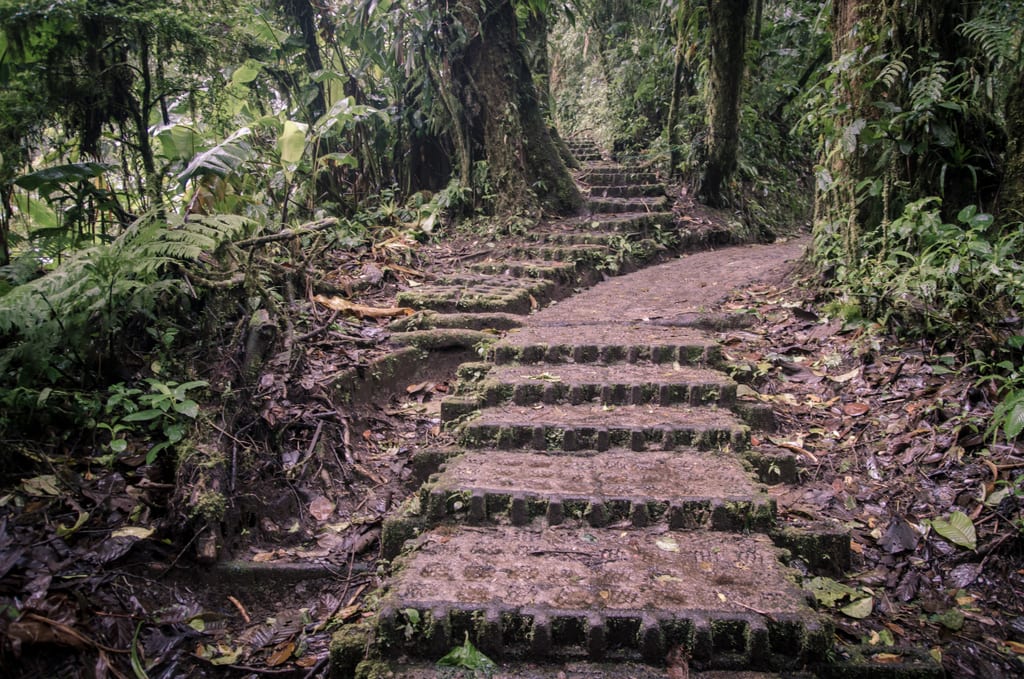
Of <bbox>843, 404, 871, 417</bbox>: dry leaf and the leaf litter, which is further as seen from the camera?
<bbox>843, 404, 871, 417</bbox>: dry leaf

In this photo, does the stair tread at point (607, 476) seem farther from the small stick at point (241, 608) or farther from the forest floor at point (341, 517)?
the small stick at point (241, 608)

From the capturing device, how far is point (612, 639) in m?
2.00

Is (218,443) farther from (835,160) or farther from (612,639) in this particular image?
(835,160)

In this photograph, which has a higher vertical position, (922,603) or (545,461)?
(545,461)

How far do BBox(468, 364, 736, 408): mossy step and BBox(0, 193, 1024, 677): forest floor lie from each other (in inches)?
13.9

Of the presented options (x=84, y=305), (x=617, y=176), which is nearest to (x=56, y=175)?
(x=84, y=305)

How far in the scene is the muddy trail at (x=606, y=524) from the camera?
6.61ft

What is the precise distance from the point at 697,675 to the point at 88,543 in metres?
2.36

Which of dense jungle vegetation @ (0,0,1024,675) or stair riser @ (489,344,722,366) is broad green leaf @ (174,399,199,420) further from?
stair riser @ (489,344,722,366)

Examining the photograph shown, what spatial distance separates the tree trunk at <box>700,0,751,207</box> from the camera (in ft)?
27.9

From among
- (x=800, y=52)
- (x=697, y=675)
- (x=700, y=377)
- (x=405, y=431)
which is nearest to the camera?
(x=697, y=675)

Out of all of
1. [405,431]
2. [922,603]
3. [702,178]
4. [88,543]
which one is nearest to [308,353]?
[405,431]

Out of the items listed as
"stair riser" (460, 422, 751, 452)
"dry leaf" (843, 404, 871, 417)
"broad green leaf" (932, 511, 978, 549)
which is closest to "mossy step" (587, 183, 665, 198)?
"dry leaf" (843, 404, 871, 417)

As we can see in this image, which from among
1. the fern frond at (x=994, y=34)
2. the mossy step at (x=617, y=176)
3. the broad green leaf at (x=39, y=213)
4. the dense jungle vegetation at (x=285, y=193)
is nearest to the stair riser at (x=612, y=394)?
the dense jungle vegetation at (x=285, y=193)
